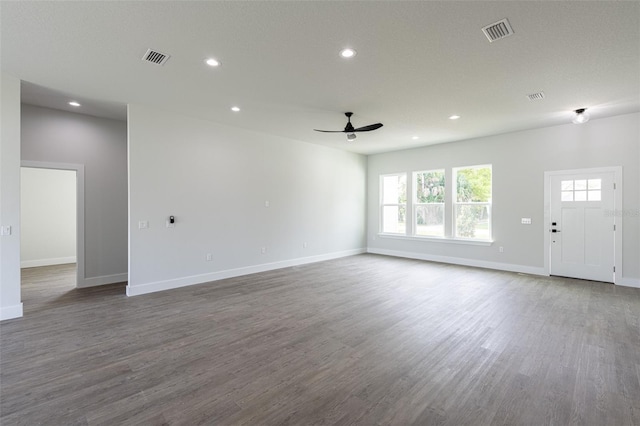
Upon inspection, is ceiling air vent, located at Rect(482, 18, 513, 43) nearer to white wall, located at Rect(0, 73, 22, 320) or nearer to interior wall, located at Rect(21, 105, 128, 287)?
white wall, located at Rect(0, 73, 22, 320)

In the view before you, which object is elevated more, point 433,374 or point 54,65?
point 54,65

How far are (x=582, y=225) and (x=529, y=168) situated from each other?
143cm

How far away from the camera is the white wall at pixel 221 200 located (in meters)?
4.86

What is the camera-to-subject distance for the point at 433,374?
2.44 meters

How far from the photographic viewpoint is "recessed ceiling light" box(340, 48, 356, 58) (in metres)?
3.01

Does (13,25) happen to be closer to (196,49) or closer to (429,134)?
(196,49)

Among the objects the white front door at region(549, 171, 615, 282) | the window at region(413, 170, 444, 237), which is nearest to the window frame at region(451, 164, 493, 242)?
the window at region(413, 170, 444, 237)

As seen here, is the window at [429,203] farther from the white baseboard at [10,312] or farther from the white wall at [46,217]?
the white wall at [46,217]

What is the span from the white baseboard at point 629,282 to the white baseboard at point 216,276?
18.6ft

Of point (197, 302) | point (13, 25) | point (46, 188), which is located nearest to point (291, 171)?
point (197, 302)

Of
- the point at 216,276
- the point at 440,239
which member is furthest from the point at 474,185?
the point at 216,276

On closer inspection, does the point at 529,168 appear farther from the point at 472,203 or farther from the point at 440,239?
the point at 440,239

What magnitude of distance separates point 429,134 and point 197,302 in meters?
5.62

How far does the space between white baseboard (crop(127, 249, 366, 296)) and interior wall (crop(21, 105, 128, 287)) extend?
132 centimetres
